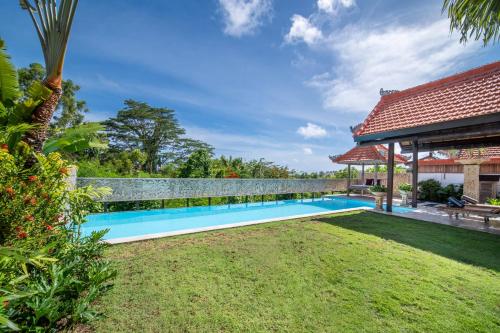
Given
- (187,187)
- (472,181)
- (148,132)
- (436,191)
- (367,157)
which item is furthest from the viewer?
(148,132)

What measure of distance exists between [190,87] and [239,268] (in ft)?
59.7

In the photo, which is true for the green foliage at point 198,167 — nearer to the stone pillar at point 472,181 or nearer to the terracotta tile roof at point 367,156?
the terracotta tile roof at point 367,156

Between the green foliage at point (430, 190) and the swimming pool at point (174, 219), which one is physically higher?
the green foliage at point (430, 190)

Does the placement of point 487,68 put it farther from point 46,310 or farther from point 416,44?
point 46,310

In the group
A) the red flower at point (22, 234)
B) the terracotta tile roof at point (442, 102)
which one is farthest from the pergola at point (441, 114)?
the red flower at point (22, 234)

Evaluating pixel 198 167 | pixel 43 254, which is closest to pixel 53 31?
pixel 43 254

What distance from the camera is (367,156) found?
51.9ft

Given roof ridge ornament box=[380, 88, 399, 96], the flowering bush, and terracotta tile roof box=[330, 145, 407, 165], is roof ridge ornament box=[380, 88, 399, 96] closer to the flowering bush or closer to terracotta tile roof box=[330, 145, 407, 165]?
terracotta tile roof box=[330, 145, 407, 165]

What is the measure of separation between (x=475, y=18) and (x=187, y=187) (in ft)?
→ 35.6

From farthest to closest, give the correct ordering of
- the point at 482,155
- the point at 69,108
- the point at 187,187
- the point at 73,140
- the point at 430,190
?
1. the point at 69,108
2. the point at 430,190
3. the point at 482,155
4. the point at 187,187
5. the point at 73,140

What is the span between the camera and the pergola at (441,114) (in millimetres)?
6549

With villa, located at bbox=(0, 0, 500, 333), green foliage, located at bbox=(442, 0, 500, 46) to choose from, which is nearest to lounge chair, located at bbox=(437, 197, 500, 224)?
villa, located at bbox=(0, 0, 500, 333)

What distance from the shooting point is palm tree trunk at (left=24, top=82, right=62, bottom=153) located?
3.72 metres

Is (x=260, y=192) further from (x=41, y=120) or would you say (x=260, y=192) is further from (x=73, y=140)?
(x=41, y=120)
